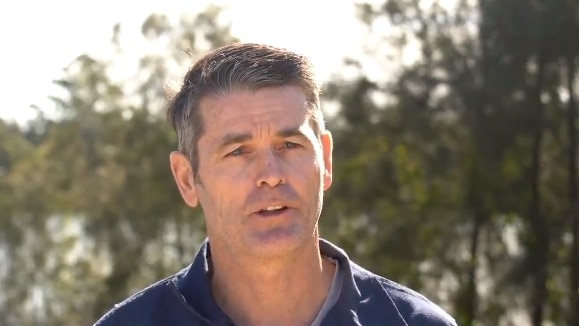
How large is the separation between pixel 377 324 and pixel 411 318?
2.7 inches

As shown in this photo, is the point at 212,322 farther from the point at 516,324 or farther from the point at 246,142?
the point at 516,324

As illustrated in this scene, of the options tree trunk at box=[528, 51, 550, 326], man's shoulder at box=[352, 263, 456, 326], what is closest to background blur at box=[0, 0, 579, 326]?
tree trunk at box=[528, 51, 550, 326]

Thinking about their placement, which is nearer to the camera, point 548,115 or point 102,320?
point 102,320

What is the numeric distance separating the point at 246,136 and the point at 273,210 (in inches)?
5.9

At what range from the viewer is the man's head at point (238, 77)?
195cm

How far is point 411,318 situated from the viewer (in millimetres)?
1991

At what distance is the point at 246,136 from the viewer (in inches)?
75.8

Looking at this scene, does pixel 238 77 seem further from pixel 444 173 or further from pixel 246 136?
pixel 444 173

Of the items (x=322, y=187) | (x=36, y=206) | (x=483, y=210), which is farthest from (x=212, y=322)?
(x=36, y=206)

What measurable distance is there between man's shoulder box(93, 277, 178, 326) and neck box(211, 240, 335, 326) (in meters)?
0.12

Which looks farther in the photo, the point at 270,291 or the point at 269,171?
the point at 270,291

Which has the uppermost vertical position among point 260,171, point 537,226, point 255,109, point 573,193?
point 255,109

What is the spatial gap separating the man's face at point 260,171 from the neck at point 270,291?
50 mm

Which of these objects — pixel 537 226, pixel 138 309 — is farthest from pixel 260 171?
pixel 537 226
